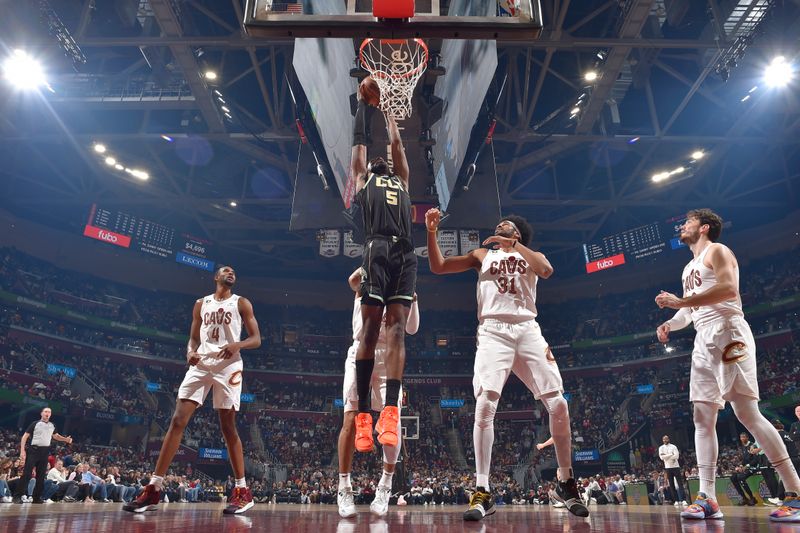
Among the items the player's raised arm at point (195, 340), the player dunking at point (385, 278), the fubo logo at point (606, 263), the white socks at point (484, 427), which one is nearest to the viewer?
the player dunking at point (385, 278)

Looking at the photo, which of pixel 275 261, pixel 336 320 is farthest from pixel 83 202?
pixel 336 320

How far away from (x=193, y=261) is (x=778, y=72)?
24.4 meters

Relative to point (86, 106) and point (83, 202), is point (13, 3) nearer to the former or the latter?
point (86, 106)

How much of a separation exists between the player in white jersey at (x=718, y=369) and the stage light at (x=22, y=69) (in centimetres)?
1634

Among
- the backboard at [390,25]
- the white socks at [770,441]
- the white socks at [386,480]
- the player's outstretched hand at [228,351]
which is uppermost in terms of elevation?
the backboard at [390,25]

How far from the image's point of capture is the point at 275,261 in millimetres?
33719

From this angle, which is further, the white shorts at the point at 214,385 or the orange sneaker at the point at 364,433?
the white shorts at the point at 214,385

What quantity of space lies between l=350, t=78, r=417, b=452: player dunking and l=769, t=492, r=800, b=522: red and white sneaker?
2706 millimetres

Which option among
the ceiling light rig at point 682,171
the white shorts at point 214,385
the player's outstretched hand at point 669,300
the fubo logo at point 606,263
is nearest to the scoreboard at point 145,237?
the fubo logo at point 606,263

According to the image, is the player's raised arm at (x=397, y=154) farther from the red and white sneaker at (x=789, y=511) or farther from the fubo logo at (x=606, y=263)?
the fubo logo at (x=606, y=263)

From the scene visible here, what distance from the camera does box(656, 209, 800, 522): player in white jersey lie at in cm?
407

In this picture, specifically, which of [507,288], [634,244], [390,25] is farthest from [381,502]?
[634,244]

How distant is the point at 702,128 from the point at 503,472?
17.2 metres

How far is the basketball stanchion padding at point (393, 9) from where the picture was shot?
168 inches
